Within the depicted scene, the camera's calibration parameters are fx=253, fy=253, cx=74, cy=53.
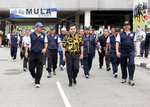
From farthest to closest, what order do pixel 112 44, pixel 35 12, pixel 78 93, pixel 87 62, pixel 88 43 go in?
pixel 35 12 < pixel 112 44 < pixel 88 43 < pixel 87 62 < pixel 78 93

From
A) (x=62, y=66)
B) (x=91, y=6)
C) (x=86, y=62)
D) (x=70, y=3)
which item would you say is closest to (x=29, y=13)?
(x=70, y=3)

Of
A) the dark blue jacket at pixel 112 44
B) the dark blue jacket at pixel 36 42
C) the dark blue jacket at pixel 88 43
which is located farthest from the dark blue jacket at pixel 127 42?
the dark blue jacket at pixel 36 42

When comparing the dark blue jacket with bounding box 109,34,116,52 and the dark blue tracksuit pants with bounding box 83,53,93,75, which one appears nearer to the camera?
the dark blue tracksuit pants with bounding box 83,53,93,75

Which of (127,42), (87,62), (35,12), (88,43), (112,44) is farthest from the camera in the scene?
(35,12)

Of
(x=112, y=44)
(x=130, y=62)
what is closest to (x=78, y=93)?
(x=130, y=62)

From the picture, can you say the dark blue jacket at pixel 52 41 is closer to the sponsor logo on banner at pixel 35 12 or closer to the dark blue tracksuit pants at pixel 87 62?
the dark blue tracksuit pants at pixel 87 62

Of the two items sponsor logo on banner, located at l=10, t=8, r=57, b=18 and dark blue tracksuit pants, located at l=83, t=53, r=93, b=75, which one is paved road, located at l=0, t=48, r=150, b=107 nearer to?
dark blue tracksuit pants, located at l=83, t=53, r=93, b=75

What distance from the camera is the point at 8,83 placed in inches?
319

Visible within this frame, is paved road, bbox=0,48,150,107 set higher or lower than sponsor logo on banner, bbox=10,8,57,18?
lower

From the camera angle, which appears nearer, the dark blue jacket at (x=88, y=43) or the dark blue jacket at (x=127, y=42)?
the dark blue jacket at (x=127, y=42)

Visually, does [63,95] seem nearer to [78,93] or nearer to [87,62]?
[78,93]

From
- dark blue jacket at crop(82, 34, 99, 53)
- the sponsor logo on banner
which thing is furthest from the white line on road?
the sponsor logo on banner

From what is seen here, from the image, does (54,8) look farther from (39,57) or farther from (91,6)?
(39,57)

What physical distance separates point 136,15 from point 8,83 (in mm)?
12856
